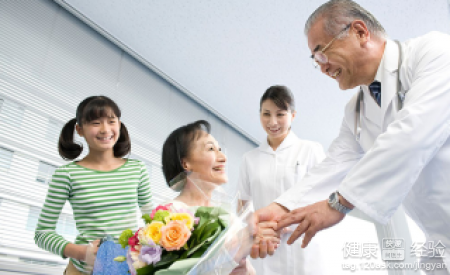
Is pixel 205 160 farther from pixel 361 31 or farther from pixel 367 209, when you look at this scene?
pixel 361 31

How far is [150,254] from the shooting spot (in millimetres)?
696

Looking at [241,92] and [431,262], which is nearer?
[431,262]

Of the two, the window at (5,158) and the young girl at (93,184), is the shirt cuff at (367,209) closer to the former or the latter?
the young girl at (93,184)

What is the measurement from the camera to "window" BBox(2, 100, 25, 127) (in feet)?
6.61

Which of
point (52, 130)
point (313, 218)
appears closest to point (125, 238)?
point (313, 218)

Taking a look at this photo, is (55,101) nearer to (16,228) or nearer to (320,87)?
(16,228)

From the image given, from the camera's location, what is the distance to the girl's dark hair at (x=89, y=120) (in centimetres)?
151

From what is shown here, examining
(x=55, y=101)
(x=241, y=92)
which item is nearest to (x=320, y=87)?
(x=241, y=92)

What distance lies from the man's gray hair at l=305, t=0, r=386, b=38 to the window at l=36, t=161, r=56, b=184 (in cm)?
176

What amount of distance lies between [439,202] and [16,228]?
6.51 feet

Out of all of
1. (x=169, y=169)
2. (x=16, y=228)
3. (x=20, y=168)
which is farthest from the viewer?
(x=20, y=168)

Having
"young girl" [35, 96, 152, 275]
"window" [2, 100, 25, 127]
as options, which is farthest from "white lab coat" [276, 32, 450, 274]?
"window" [2, 100, 25, 127]

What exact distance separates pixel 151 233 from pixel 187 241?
78 mm

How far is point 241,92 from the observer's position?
3.53 metres
